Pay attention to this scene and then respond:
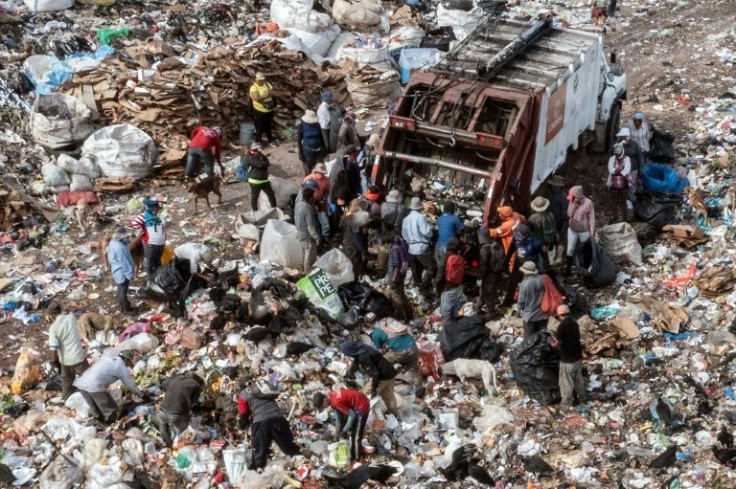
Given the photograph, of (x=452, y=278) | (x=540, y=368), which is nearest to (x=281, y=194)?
(x=452, y=278)

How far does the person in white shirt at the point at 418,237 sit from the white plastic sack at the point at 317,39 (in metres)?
6.99

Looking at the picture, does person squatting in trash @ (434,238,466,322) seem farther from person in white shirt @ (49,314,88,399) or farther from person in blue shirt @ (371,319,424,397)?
person in white shirt @ (49,314,88,399)

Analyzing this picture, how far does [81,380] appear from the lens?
8133 mm

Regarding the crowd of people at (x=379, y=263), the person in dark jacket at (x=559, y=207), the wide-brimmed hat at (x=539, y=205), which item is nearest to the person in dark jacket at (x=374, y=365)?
the crowd of people at (x=379, y=263)

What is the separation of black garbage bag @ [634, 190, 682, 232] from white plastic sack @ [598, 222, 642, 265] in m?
0.70

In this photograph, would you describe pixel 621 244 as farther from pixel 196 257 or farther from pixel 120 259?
pixel 120 259

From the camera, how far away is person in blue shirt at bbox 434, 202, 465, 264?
9805mm

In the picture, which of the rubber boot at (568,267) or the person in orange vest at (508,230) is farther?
the rubber boot at (568,267)

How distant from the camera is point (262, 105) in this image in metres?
14.0

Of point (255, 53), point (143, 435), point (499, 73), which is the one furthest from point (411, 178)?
point (255, 53)

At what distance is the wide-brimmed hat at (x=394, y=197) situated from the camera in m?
10.2

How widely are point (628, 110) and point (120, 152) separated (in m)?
8.48

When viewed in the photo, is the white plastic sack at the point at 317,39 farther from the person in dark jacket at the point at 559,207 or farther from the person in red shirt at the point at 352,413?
the person in red shirt at the point at 352,413

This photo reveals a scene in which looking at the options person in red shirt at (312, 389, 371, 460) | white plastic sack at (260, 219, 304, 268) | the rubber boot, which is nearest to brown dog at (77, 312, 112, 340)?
white plastic sack at (260, 219, 304, 268)
